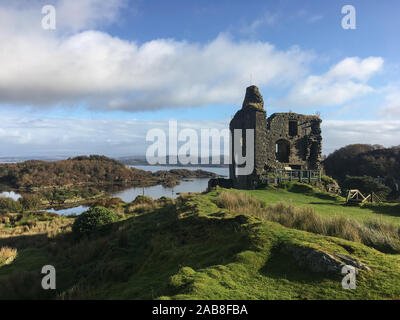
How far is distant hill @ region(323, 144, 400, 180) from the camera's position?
43.1m

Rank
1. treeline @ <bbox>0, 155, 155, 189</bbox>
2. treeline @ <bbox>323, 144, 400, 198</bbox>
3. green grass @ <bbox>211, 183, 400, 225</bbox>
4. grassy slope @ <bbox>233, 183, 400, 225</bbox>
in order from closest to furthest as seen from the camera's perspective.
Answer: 1. green grass @ <bbox>211, 183, 400, 225</bbox>
2. grassy slope @ <bbox>233, 183, 400, 225</bbox>
3. treeline @ <bbox>323, 144, 400, 198</bbox>
4. treeline @ <bbox>0, 155, 155, 189</bbox>

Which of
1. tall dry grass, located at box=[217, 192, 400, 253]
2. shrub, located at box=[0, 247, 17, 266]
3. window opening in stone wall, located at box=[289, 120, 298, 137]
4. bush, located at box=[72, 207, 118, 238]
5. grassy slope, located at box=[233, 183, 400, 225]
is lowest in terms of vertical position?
shrub, located at box=[0, 247, 17, 266]

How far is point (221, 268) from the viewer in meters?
4.38

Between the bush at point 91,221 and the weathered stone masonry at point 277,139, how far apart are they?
526 inches

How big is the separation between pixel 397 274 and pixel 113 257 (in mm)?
7697

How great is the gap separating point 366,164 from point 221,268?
50842mm

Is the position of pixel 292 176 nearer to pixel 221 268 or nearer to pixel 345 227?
pixel 345 227

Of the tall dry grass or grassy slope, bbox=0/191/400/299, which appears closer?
grassy slope, bbox=0/191/400/299

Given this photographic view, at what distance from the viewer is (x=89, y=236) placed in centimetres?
1324

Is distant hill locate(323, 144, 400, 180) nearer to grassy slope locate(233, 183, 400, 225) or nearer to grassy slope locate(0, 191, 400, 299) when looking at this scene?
grassy slope locate(233, 183, 400, 225)

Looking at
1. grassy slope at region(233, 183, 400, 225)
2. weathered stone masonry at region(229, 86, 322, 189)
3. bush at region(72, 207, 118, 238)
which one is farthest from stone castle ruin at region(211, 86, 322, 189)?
bush at region(72, 207, 118, 238)

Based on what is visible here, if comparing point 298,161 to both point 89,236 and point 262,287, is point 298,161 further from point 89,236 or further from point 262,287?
point 262,287

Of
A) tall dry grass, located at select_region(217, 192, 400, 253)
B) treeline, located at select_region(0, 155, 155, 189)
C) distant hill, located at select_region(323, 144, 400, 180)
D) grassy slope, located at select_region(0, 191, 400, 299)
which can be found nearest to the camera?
grassy slope, located at select_region(0, 191, 400, 299)
